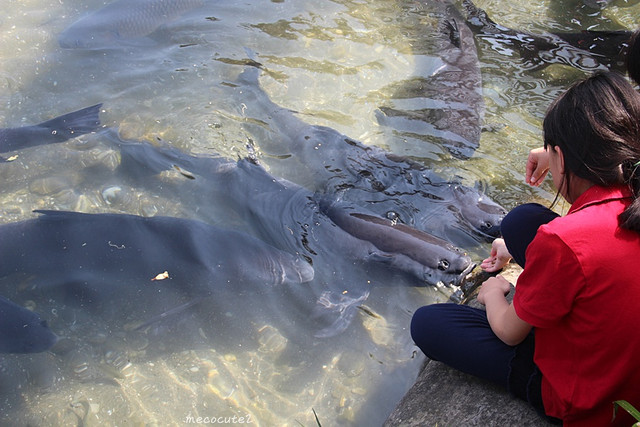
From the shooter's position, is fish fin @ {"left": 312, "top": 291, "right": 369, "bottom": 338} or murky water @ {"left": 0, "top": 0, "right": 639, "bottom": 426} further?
fish fin @ {"left": 312, "top": 291, "right": 369, "bottom": 338}

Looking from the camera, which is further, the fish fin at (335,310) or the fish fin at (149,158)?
the fish fin at (149,158)

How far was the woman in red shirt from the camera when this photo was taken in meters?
1.84

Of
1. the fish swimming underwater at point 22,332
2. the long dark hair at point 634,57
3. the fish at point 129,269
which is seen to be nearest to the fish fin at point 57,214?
the fish at point 129,269

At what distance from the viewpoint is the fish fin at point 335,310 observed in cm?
344

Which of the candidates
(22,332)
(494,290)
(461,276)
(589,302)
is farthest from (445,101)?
(22,332)

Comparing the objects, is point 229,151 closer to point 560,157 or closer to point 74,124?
point 74,124

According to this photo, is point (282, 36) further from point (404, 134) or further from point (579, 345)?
point (579, 345)

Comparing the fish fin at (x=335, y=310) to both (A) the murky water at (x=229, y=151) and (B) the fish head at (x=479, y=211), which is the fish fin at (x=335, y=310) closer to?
(A) the murky water at (x=229, y=151)

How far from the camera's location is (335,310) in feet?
11.7

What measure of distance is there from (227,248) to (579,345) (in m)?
2.52

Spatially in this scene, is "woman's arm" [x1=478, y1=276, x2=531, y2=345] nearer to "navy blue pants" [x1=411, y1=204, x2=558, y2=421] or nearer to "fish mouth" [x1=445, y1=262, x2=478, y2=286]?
"navy blue pants" [x1=411, y1=204, x2=558, y2=421]

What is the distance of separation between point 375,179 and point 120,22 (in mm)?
4174

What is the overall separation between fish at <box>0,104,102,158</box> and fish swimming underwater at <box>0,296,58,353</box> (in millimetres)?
1931

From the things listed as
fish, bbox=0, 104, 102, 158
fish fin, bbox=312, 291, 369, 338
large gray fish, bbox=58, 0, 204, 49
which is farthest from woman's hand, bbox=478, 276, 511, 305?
large gray fish, bbox=58, 0, 204, 49
